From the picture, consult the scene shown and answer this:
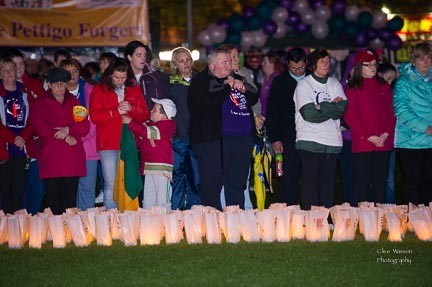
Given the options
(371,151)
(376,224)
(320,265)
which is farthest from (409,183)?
(320,265)

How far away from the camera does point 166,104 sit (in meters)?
11.1

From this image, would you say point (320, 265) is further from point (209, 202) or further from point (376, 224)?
point (209, 202)

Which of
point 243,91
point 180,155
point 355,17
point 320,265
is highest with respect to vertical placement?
point 355,17

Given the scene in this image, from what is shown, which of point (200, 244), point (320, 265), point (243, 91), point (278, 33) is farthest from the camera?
point (278, 33)

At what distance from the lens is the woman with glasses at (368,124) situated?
11242 mm

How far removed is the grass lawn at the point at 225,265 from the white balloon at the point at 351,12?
12821 millimetres

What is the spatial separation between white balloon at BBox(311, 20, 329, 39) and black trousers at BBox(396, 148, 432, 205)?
35.4ft

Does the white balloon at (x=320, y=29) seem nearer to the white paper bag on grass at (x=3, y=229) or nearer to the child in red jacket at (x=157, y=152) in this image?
the child in red jacket at (x=157, y=152)

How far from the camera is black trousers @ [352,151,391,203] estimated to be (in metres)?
11.3

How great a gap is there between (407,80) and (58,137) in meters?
4.29

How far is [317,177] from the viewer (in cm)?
1079

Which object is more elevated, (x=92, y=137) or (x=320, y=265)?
(x=92, y=137)

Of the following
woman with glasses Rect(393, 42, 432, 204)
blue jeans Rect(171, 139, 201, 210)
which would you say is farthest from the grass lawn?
blue jeans Rect(171, 139, 201, 210)

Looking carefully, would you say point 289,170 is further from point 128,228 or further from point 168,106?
point 128,228
